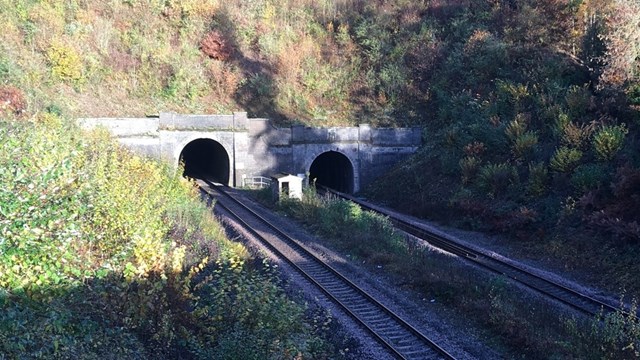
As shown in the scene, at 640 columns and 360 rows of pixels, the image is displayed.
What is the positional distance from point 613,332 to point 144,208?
8.22 metres

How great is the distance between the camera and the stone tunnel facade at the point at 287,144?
30.4 m

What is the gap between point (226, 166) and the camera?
32500 mm

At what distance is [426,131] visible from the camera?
3291 centimetres

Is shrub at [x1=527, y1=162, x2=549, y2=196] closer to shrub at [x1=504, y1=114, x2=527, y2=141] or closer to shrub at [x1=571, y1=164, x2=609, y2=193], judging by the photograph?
shrub at [x1=571, y1=164, x2=609, y2=193]

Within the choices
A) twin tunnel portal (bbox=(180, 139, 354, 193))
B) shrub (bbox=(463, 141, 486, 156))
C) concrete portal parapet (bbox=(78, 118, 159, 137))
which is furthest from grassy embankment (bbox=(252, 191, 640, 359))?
concrete portal parapet (bbox=(78, 118, 159, 137))

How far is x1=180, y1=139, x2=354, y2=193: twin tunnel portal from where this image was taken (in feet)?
108

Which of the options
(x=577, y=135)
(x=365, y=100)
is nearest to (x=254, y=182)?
(x=365, y=100)

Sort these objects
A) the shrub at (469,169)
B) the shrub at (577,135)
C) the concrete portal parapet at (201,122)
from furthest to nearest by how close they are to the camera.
A: the concrete portal parapet at (201,122) < the shrub at (469,169) < the shrub at (577,135)

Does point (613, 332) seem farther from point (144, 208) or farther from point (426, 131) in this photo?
point (426, 131)

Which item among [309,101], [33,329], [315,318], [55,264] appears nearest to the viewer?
[33,329]

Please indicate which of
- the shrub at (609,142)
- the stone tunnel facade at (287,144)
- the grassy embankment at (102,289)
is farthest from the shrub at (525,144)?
the grassy embankment at (102,289)

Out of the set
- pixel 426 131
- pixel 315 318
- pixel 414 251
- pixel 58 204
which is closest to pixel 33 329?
pixel 58 204

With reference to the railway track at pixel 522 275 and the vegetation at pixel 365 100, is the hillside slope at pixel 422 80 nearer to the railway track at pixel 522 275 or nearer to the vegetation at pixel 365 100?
the vegetation at pixel 365 100

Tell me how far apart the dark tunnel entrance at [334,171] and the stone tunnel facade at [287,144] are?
56cm
